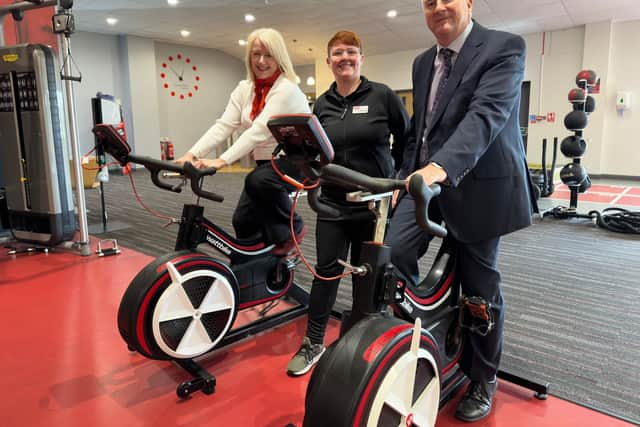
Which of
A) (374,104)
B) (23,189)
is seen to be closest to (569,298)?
(374,104)

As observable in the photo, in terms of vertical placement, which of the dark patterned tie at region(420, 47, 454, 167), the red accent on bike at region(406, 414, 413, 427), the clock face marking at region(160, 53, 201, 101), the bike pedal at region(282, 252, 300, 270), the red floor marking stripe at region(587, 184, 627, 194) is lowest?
the red floor marking stripe at region(587, 184, 627, 194)

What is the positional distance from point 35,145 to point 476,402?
161 inches

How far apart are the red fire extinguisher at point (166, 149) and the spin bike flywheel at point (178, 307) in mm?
11684

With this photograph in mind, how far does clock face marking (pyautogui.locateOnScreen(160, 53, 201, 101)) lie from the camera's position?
13.3 m

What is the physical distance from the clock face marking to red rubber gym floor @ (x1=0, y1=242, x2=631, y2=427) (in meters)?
11.6

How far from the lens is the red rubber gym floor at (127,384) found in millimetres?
1770

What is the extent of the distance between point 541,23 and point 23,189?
33.2 ft

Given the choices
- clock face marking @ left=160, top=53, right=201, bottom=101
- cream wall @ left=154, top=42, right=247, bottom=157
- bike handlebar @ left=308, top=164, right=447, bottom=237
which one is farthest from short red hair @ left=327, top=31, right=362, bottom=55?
clock face marking @ left=160, top=53, right=201, bottom=101

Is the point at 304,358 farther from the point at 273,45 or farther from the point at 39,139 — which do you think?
the point at 39,139

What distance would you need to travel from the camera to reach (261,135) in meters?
2.08

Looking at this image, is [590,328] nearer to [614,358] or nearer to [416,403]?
[614,358]

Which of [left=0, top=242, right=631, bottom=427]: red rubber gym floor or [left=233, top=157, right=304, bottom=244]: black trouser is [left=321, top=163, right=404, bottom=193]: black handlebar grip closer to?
[left=0, top=242, right=631, bottom=427]: red rubber gym floor

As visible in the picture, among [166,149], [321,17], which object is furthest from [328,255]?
[166,149]

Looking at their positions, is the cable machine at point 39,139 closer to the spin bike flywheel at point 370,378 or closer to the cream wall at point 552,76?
the spin bike flywheel at point 370,378
